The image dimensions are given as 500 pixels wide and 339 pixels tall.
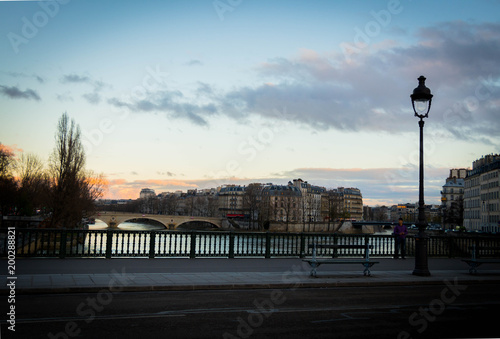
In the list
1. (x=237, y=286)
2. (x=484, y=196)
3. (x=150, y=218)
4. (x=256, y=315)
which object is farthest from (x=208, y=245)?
(x=484, y=196)

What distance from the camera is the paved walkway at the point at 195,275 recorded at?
490 inches

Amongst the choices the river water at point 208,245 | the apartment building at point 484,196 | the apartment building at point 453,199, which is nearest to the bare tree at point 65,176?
the river water at point 208,245

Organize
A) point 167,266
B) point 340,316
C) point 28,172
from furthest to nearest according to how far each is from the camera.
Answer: point 28,172 → point 167,266 → point 340,316

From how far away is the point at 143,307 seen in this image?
10109 millimetres

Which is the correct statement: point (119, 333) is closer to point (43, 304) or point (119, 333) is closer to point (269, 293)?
point (43, 304)

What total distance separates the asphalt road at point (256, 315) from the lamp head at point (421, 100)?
22.2 feet

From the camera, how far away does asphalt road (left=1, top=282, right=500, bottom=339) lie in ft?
26.7

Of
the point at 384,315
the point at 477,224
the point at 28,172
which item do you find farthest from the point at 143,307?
the point at 477,224

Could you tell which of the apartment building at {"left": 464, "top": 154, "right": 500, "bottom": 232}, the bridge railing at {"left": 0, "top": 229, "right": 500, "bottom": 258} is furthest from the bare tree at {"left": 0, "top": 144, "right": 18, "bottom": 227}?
the apartment building at {"left": 464, "top": 154, "right": 500, "bottom": 232}

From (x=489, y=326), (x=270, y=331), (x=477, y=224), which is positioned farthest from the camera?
(x=477, y=224)

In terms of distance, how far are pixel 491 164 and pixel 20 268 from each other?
113700 mm

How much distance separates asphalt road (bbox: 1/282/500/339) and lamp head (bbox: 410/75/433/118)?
267 inches

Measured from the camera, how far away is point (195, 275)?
15.0m

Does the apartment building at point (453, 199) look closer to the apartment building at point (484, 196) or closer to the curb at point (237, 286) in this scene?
the apartment building at point (484, 196)
